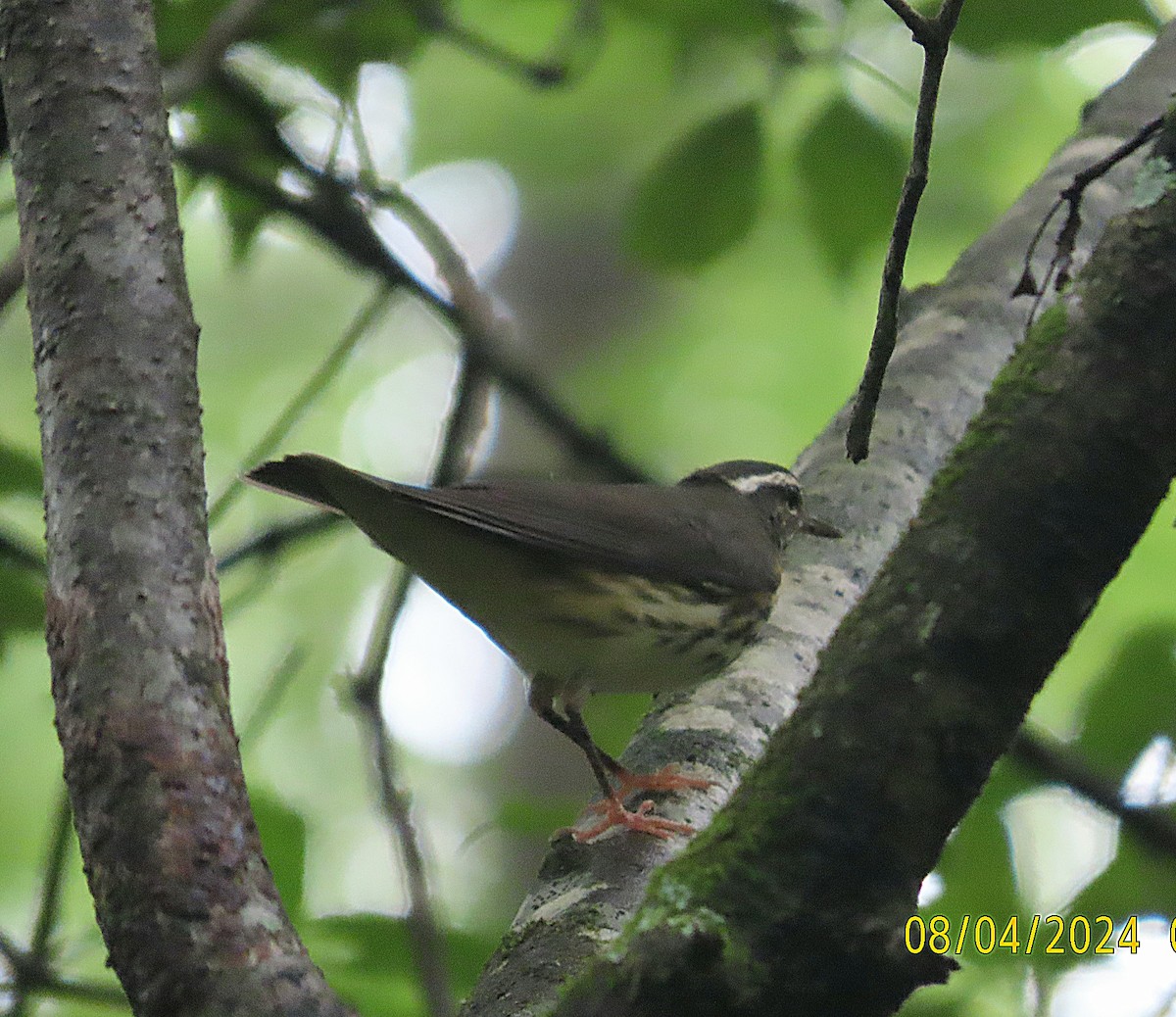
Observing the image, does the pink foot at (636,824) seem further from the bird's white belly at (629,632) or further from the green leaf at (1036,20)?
the green leaf at (1036,20)

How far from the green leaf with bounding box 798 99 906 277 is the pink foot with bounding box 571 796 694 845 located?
87.5 inches

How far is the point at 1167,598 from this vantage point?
720 centimetres

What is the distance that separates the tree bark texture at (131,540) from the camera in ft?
5.58

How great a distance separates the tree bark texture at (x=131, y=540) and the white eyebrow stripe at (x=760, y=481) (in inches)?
107

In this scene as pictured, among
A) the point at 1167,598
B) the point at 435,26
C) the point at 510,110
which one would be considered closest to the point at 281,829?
the point at 435,26

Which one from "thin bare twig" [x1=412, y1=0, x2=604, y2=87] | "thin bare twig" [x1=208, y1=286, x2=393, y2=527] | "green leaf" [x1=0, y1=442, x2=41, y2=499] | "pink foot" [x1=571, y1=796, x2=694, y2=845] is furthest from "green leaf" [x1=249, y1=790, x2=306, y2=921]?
"thin bare twig" [x1=412, y1=0, x2=604, y2=87]

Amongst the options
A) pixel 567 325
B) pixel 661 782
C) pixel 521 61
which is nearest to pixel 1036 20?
pixel 521 61

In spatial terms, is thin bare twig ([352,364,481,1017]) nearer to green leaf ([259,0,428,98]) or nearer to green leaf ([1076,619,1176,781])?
green leaf ([259,0,428,98])

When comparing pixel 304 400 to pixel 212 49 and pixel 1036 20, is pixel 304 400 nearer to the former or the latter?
pixel 212 49

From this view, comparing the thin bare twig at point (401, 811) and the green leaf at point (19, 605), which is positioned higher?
the green leaf at point (19, 605)

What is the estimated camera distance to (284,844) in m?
3.33

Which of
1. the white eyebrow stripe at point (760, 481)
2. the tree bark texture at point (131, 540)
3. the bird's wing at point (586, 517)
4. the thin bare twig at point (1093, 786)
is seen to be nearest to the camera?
the tree bark texture at point (131, 540)

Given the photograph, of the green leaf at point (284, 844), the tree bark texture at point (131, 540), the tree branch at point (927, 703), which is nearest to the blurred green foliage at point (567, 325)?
the green leaf at point (284, 844)

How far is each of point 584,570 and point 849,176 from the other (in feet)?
5.15
